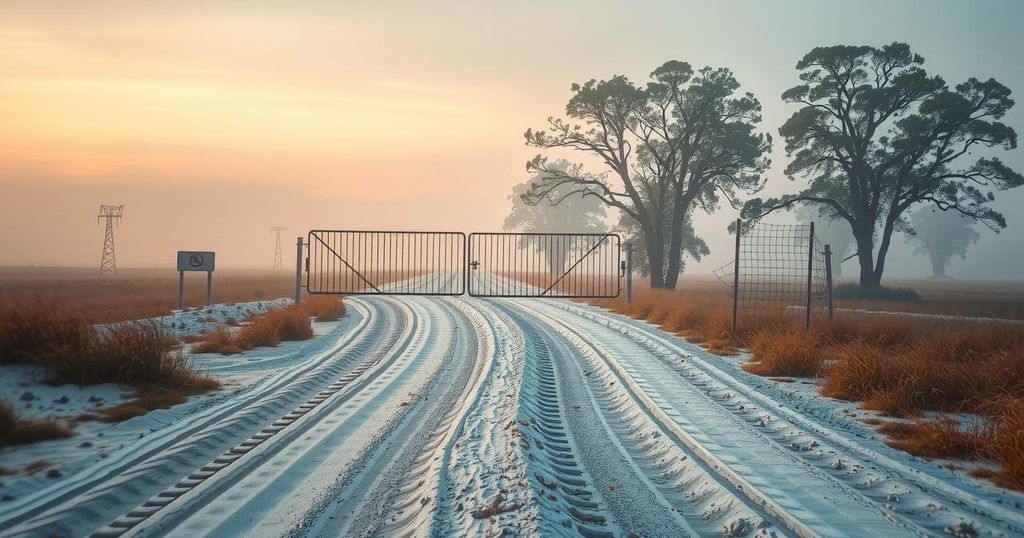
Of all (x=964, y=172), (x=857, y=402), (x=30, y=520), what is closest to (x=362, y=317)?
(x=857, y=402)

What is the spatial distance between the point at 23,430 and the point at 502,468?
4.53m

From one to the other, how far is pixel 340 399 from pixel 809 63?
125 feet

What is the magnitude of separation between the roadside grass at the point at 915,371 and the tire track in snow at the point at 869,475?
2.22 feet

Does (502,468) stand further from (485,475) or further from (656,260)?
(656,260)

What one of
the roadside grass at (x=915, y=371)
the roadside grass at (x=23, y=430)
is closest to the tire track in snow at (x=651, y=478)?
the roadside grass at (x=915, y=371)

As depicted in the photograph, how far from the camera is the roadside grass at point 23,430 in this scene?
20.8ft

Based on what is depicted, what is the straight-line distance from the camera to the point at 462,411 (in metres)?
8.02

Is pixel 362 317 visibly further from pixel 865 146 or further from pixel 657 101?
pixel 865 146

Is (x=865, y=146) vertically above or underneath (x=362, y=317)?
above

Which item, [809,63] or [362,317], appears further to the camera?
[809,63]

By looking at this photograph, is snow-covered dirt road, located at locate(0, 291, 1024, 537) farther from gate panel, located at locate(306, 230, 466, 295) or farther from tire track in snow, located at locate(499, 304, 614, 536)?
gate panel, located at locate(306, 230, 466, 295)

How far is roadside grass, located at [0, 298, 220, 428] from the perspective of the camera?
27.6 feet

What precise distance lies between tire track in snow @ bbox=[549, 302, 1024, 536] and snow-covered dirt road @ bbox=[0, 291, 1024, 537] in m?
0.02

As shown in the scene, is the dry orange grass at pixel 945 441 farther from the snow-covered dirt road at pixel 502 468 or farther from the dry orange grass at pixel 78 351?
the dry orange grass at pixel 78 351
